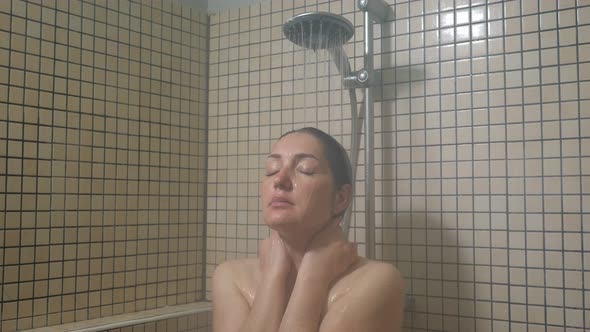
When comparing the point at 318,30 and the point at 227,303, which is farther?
the point at 318,30

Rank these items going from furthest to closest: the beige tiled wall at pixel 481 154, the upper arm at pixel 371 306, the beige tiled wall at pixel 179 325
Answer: the beige tiled wall at pixel 179 325
the beige tiled wall at pixel 481 154
the upper arm at pixel 371 306

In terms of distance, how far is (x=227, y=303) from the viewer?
1.18m

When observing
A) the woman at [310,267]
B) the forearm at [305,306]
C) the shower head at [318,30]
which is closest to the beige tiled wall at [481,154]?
the shower head at [318,30]

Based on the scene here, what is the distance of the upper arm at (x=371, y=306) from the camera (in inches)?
40.4

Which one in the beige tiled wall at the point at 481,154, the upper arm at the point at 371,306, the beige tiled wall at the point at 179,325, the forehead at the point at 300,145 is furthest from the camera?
the beige tiled wall at the point at 179,325

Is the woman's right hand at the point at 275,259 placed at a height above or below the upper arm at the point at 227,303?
above

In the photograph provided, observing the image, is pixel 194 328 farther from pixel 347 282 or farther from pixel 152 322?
pixel 347 282

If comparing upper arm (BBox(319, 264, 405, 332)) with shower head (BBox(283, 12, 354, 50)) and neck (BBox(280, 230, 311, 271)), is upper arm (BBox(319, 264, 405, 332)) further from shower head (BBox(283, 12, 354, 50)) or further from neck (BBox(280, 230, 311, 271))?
shower head (BBox(283, 12, 354, 50))

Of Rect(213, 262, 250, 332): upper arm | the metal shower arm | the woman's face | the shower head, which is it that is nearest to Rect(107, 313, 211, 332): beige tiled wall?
Rect(213, 262, 250, 332): upper arm

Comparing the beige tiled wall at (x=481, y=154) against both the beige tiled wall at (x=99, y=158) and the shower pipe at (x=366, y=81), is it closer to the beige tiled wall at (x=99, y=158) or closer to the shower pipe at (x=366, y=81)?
the shower pipe at (x=366, y=81)

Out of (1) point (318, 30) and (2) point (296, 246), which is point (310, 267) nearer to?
(2) point (296, 246)

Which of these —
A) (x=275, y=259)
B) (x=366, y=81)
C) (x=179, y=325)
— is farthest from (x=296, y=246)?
(x=179, y=325)

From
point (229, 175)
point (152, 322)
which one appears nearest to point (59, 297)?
point (152, 322)

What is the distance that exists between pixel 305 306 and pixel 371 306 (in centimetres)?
13
